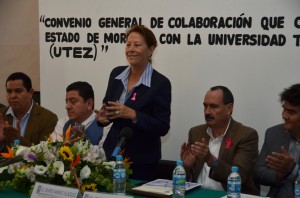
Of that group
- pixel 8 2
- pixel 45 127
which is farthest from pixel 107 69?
pixel 8 2

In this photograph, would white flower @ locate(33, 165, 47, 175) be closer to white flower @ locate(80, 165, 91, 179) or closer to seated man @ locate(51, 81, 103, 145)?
white flower @ locate(80, 165, 91, 179)

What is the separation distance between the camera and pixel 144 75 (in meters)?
4.06

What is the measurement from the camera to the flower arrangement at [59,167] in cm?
305

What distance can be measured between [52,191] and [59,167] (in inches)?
9.0

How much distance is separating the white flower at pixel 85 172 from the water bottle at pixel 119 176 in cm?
14

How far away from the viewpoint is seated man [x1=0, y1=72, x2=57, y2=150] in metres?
4.70

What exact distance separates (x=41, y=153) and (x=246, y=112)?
195 centimetres

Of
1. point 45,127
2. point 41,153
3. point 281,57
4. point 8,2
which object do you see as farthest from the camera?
point 8,2

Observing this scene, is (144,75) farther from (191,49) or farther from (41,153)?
(41,153)

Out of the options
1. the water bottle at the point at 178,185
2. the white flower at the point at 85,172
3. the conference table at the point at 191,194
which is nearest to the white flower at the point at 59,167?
the white flower at the point at 85,172

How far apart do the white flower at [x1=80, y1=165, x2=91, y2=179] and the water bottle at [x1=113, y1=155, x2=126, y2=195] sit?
0.47ft

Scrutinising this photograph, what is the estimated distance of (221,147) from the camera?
12.7ft

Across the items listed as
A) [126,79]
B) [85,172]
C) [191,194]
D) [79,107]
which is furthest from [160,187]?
[79,107]

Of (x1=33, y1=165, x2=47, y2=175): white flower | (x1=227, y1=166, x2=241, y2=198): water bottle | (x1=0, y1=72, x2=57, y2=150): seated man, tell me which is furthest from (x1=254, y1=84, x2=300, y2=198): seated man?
(x1=0, y1=72, x2=57, y2=150): seated man
